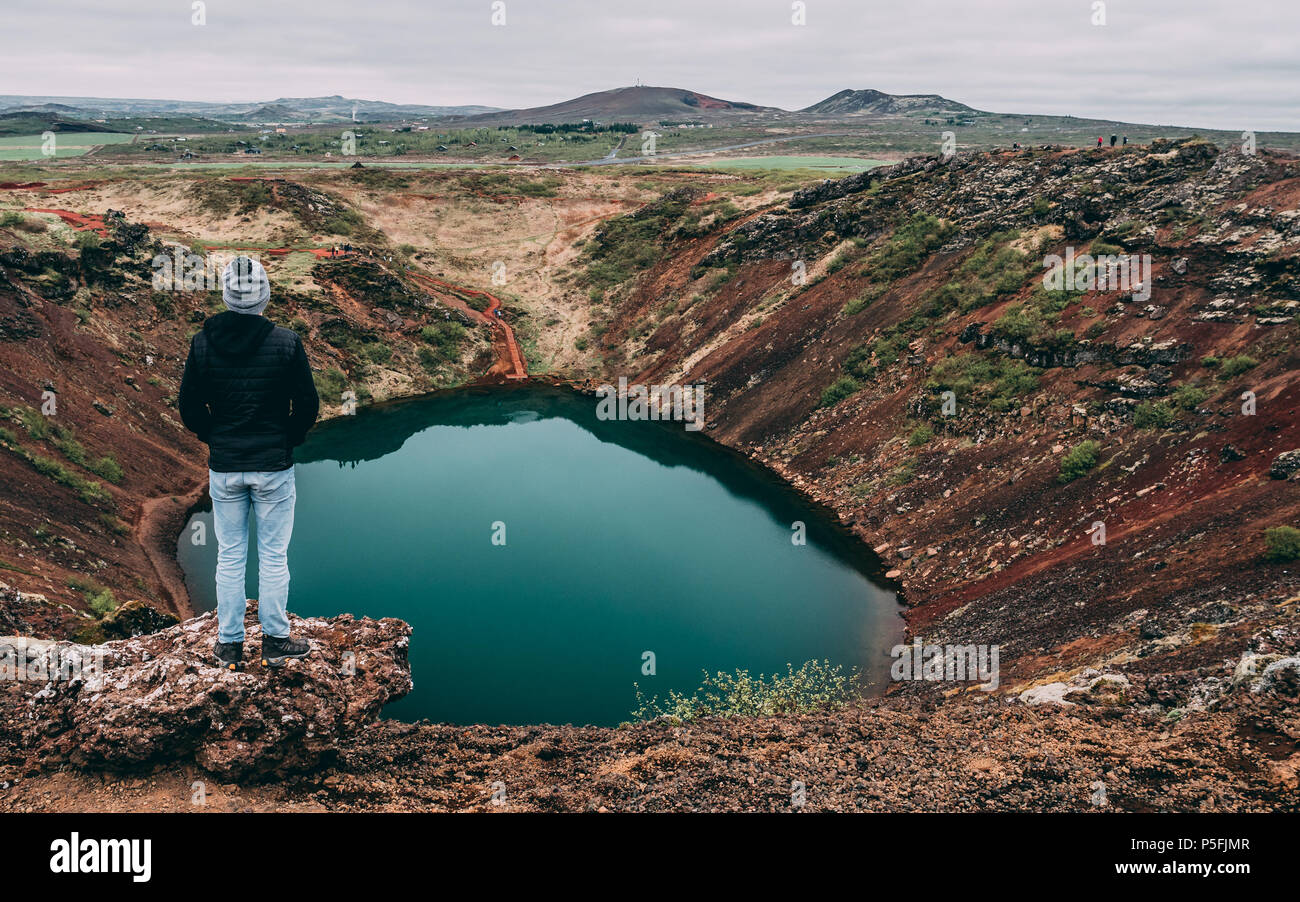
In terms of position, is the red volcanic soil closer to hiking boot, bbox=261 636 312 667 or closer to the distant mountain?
hiking boot, bbox=261 636 312 667

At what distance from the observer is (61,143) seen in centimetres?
15300

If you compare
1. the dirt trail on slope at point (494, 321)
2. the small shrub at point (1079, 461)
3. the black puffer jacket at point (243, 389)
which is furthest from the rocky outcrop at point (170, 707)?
the dirt trail on slope at point (494, 321)

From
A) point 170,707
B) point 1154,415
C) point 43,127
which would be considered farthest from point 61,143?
point 1154,415

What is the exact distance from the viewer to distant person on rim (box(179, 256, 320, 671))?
732cm

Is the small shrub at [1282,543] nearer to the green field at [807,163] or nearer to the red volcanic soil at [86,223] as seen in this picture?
the red volcanic soil at [86,223]

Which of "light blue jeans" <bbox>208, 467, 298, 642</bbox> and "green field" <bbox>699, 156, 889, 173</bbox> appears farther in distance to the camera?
"green field" <bbox>699, 156, 889, 173</bbox>

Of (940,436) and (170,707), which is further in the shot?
(940,436)

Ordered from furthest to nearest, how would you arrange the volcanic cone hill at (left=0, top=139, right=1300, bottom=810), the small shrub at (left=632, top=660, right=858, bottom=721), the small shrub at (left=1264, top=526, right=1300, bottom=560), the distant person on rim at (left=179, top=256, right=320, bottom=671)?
1. the small shrub at (left=632, top=660, right=858, bottom=721)
2. the small shrub at (left=1264, top=526, right=1300, bottom=560)
3. the volcanic cone hill at (left=0, top=139, right=1300, bottom=810)
4. the distant person on rim at (left=179, top=256, right=320, bottom=671)

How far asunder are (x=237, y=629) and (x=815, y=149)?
16845 centimetres

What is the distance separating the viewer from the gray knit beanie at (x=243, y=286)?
7.20 metres

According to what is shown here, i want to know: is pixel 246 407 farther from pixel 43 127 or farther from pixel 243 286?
pixel 43 127

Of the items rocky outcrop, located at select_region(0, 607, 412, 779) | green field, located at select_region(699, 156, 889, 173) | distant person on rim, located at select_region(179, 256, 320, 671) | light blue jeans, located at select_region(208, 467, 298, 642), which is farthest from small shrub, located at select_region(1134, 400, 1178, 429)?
green field, located at select_region(699, 156, 889, 173)

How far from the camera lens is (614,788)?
34.5ft

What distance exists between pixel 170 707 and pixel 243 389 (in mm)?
4876
